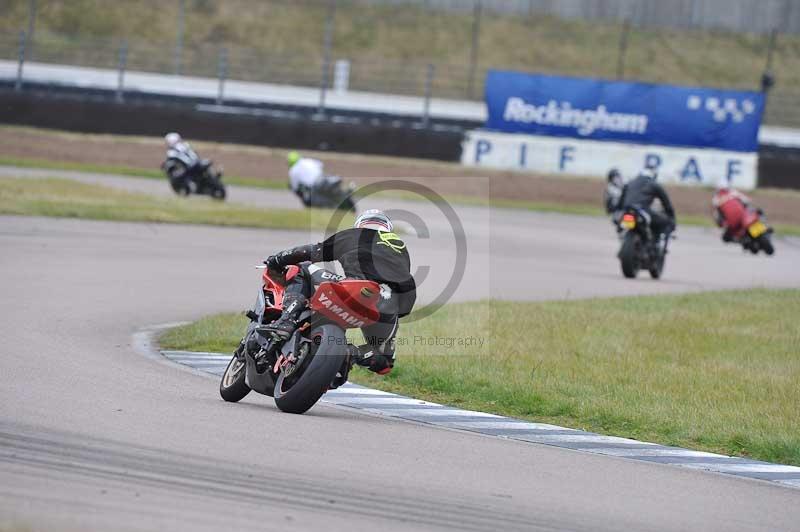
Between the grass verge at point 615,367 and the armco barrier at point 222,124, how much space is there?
17.8m

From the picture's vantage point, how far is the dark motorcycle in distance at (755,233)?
1045 inches

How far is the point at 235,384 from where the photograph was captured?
374 inches

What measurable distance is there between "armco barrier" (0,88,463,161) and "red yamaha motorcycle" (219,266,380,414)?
25.2 m

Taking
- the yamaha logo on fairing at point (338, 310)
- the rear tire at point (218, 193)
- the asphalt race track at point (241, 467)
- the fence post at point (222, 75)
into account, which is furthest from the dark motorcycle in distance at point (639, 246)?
the fence post at point (222, 75)

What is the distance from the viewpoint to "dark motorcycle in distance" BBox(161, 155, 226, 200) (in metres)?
29.1

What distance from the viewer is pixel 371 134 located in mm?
34531

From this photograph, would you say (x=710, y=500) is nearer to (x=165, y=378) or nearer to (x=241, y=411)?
(x=241, y=411)

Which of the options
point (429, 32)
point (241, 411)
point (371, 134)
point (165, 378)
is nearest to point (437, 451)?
point (241, 411)

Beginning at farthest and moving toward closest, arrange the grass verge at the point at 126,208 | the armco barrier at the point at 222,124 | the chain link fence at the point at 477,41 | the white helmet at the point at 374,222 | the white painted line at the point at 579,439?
the chain link fence at the point at 477,41 < the armco barrier at the point at 222,124 < the grass verge at the point at 126,208 < the white painted line at the point at 579,439 < the white helmet at the point at 374,222

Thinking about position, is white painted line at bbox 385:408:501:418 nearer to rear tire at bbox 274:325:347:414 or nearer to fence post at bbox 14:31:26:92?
rear tire at bbox 274:325:347:414

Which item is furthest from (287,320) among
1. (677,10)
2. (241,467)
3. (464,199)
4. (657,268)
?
(677,10)

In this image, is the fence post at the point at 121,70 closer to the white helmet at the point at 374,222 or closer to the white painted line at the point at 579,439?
the white helmet at the point at 374,222

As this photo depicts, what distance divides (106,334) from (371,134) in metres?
22.5

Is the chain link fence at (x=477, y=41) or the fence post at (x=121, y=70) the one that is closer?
the fence post at (x=121, y=70)
